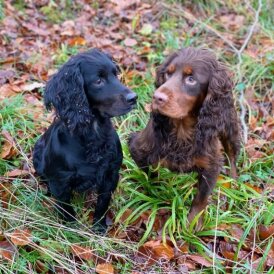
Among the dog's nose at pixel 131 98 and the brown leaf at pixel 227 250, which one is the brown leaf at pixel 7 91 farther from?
the brown leaf at pixel 227 250

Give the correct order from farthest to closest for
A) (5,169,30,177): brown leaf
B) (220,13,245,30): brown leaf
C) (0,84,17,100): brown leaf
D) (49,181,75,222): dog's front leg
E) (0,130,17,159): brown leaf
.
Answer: (220,13,245,30): brown leaf, (0,84,17,100): brown leaf, (0,130,17,159): brown leaf, (5,169,30,177): brown leaf, (49,181,75,222): dog's front leg

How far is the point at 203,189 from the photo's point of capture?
A: 10.9 ft

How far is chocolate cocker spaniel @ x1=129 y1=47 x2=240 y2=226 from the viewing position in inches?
122

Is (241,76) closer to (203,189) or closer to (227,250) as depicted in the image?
(203,189)

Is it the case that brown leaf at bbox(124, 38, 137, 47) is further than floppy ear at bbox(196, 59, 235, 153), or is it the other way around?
brown leaf at bbox(124, 38, 137, 47)

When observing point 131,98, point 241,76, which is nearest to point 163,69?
point 131,98

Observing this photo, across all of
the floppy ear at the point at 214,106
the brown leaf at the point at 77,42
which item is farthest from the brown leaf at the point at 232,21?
the floppy ear at the point at 214,106

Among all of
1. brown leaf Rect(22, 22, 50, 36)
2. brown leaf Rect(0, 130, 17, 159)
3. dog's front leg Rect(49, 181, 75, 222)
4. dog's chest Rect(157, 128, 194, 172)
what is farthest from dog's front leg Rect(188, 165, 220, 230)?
brown leaf Rect(22, 22, 50, 36)

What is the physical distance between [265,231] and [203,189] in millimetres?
523

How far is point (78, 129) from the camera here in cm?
295

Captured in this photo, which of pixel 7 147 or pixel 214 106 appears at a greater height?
pixel 214 106

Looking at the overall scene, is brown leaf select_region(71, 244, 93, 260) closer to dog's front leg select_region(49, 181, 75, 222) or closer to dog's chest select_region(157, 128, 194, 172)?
dog's front leg select_region(49, 181, 75, 222)

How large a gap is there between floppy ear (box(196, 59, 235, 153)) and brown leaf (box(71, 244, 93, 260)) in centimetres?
102

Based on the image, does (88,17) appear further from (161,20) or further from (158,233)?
(158,233)
